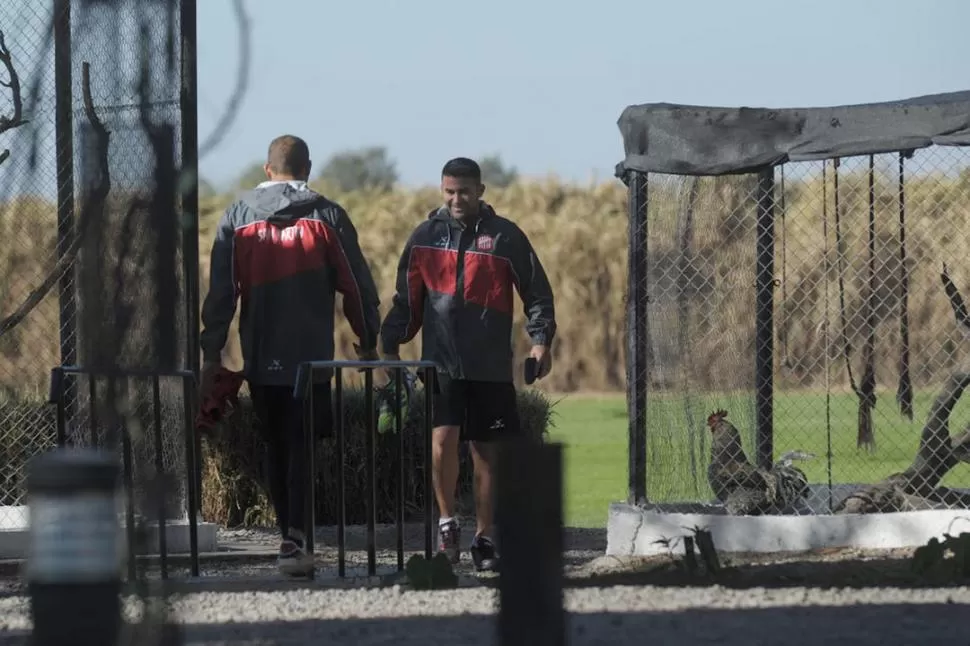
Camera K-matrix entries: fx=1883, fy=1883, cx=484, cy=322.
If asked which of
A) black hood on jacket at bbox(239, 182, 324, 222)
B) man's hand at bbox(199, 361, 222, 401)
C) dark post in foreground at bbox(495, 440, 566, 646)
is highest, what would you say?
black hood on jacket at bbox(239, 182, 324, 222)

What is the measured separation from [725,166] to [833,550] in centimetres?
195

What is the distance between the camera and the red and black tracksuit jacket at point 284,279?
27.5ft

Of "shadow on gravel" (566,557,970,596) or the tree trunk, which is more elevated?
the tree trunk

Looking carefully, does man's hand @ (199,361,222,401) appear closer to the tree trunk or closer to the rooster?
the rooster

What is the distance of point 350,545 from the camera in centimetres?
997

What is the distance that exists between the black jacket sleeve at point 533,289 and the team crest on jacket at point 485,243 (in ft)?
0.37

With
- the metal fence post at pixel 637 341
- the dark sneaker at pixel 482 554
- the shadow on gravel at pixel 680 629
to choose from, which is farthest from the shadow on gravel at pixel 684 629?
the metal fence post at pixel 637 341

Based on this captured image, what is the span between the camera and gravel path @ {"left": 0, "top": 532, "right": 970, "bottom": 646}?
634 centimetres

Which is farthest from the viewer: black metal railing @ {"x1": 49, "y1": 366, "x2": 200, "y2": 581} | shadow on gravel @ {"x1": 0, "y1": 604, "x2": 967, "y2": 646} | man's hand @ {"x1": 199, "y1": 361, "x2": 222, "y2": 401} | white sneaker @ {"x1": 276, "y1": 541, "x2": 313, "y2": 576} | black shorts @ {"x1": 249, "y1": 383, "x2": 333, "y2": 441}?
man's hand @ {"x1": 199, "y1": 361, "x2": 222, "y2": 401}

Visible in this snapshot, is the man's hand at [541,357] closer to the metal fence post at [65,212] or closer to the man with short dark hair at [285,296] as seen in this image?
the man with short dark hair at [285,296]

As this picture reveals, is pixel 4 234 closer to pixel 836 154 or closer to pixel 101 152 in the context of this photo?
pixel 836 154

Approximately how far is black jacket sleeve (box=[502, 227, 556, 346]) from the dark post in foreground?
5.06 metres

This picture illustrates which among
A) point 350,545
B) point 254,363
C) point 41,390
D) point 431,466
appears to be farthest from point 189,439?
point 41,390

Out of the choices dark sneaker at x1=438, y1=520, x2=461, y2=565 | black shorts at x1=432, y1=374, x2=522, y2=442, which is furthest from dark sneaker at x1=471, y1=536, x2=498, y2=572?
black shorts at x1=432, y1=374, x2=522, y2=442
